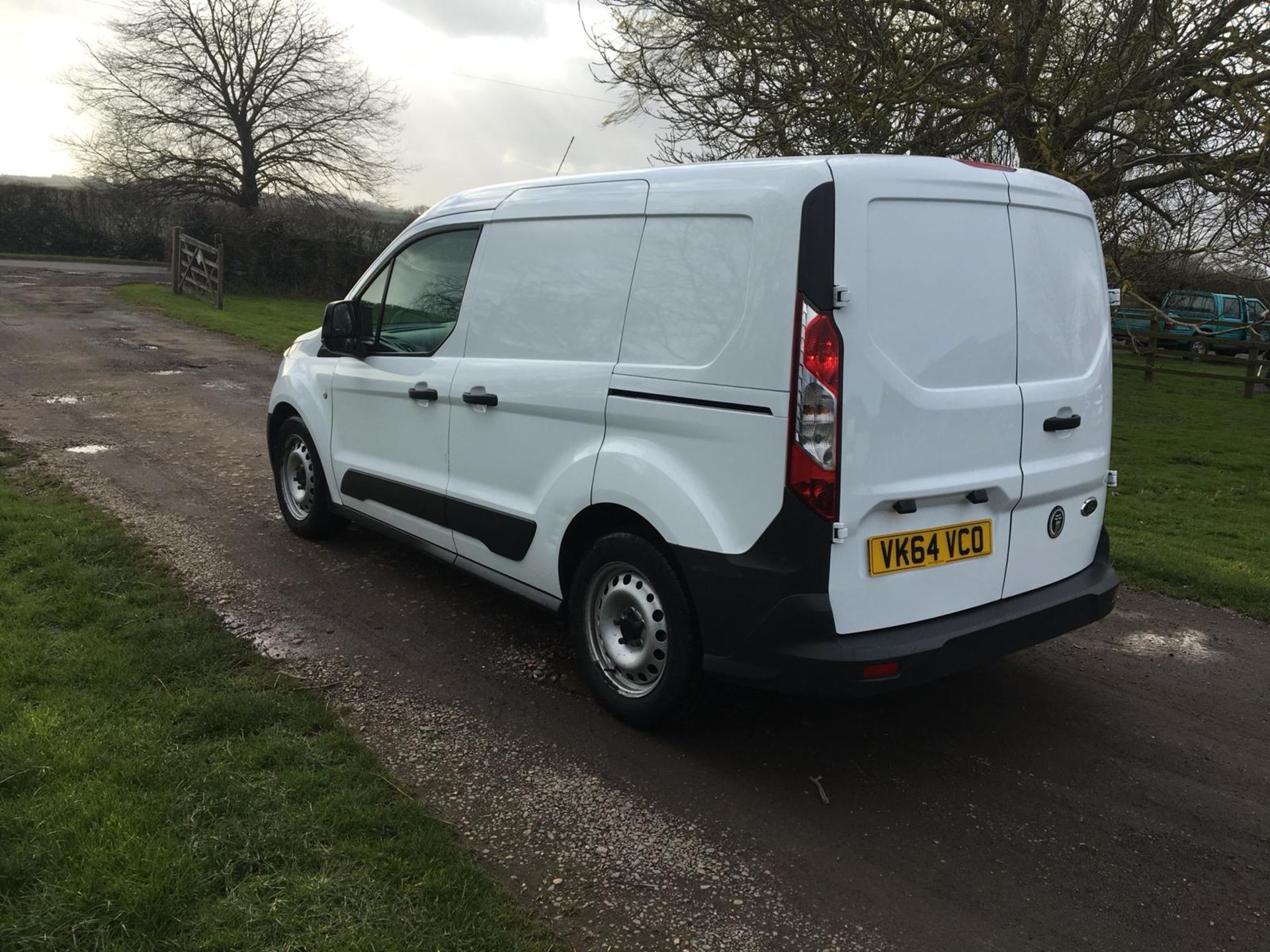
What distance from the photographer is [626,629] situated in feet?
12.5

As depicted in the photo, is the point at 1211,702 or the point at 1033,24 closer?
the point at 1211,702

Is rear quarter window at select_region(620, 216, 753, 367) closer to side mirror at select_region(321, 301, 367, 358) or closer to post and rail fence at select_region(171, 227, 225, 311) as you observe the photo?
side mirror at select_region(321, 301, 367, 358)

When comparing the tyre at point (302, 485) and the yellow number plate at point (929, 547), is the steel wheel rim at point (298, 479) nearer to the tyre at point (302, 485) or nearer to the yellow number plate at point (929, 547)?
the tyre at point (302, 485)

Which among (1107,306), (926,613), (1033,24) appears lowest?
(926,613)

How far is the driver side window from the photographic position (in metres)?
4.72

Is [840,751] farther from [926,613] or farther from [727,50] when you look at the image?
[727,50]

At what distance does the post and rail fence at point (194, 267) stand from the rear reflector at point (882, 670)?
862 inches

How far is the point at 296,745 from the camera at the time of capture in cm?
348

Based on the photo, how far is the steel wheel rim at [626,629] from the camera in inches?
144

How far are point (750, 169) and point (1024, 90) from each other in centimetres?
820

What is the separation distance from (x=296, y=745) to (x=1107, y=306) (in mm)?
3666

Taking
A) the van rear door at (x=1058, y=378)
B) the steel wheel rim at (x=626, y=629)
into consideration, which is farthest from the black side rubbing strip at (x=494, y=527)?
the van rear door at (x=1058, y=378)

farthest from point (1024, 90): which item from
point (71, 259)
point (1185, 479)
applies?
point (71, 259)

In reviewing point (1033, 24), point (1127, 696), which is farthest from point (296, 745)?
point (1033, 24)
